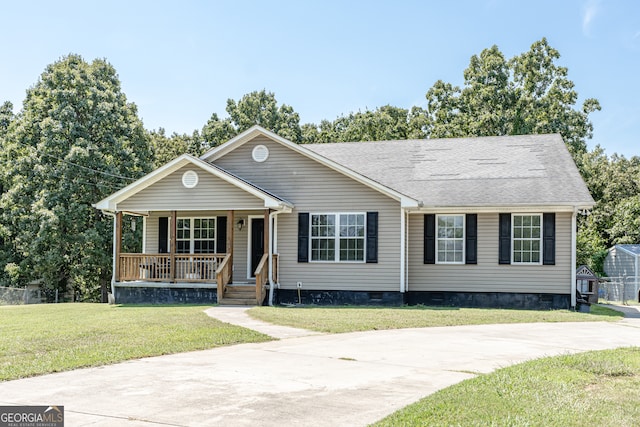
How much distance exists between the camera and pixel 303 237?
1830 centimetres

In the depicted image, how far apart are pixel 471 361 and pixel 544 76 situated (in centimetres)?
2795

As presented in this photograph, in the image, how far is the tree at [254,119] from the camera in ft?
127

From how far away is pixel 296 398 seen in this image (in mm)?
6289

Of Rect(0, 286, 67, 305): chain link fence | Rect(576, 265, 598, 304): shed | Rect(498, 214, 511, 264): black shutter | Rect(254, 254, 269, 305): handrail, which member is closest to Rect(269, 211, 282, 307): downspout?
Rect(254, 254, 269, 305): handrail

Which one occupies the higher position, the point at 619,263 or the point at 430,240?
the point at 430,240

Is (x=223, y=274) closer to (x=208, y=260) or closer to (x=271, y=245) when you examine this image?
(x=208, y=260)

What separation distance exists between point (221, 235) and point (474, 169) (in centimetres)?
804

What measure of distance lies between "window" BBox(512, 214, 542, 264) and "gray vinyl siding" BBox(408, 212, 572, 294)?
25cm

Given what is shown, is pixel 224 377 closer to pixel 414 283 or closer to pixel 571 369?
pixel 571 369

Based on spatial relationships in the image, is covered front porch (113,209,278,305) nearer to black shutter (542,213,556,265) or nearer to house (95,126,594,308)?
house (95,126,594,308)

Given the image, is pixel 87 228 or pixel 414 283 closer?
pixel 414 283

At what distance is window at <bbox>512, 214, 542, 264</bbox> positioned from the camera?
17578 millimetres

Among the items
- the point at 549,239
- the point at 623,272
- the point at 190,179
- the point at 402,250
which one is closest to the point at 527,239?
the point at 549,239

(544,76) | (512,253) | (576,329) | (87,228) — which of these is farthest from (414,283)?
(544,76)
